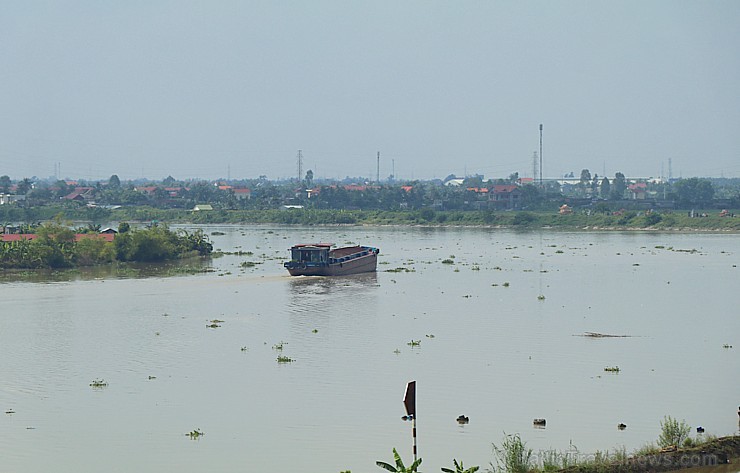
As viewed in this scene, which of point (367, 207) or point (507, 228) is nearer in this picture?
point (507, 228)

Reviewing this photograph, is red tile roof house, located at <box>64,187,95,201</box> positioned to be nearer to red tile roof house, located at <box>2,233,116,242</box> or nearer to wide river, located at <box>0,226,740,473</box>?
red tile roof house, located at <box>2,233,116,242</box>

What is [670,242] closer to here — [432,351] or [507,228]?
[507,228]

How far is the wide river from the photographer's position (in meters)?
19.1

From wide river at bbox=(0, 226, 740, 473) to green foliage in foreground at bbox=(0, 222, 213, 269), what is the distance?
16.4 feet

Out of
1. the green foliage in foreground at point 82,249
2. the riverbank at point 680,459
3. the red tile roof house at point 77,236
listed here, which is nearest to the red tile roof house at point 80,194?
the red tile roof house at point 77,236

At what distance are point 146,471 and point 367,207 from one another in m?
125

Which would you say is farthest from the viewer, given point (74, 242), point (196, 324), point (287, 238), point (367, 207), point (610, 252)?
point (367, 207)

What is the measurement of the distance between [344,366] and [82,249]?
1389 inches

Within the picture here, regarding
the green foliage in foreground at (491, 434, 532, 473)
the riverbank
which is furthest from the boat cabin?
the riverbank

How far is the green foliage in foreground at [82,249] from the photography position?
2172 inches

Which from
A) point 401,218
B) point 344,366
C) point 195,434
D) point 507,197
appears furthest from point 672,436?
point 507,197

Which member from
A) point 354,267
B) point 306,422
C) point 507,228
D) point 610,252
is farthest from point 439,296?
point 507,228

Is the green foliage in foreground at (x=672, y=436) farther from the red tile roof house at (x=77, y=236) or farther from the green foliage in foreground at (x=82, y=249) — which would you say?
the red tile roof house at (x=77, y=236)

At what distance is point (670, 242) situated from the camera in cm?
8281
